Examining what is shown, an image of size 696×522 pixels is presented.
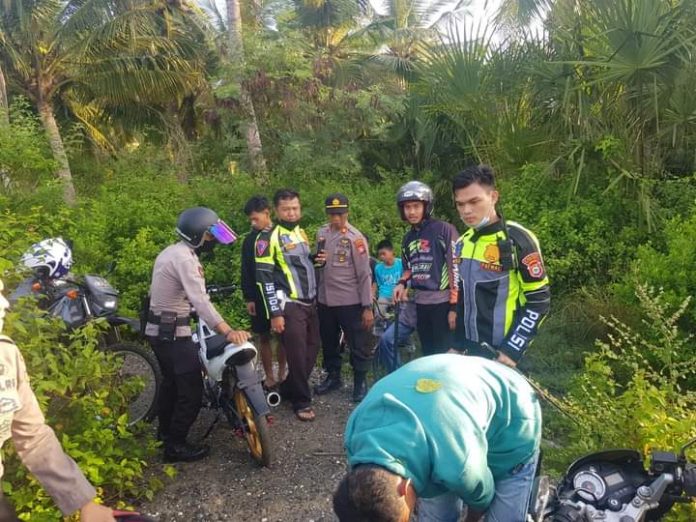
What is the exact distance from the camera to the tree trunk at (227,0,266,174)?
9.23 meters

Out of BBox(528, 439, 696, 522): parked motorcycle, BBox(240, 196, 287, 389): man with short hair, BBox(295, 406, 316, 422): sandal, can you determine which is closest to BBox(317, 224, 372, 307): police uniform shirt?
BBox(240, 196, 287, 389): man with short hair

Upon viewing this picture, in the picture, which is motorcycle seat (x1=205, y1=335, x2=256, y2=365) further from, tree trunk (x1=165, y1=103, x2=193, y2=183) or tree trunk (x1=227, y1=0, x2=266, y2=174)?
tree trunk (x1=165, y1=103, x2=193, y2=183)

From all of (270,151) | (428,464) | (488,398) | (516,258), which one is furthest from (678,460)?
(270,151)

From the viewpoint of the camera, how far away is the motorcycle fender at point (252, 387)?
140 inches

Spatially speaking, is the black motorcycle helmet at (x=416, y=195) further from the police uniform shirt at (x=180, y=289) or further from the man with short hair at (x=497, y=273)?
the police uniform shirt at (x=180, y=289)

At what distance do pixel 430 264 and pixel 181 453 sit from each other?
2.21 m

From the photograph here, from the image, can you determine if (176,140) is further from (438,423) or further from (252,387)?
(438,423)

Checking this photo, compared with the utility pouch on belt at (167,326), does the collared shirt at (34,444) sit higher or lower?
higher

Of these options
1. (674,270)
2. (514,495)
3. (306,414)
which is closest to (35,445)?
(514,495)

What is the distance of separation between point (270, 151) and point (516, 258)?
8.24m

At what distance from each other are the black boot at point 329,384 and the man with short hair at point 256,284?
0.35 metres

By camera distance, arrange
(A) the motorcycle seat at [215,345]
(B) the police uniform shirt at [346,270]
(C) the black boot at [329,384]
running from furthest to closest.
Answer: (C) the black boot at [329,384] → (B) the police uniform shirt at [346,270] → (A) the motorcycle seat at [215,345]

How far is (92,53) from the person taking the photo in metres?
13.1

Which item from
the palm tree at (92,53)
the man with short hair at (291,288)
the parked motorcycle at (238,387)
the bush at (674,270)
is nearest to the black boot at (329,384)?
the man with short hair at (291,288)
